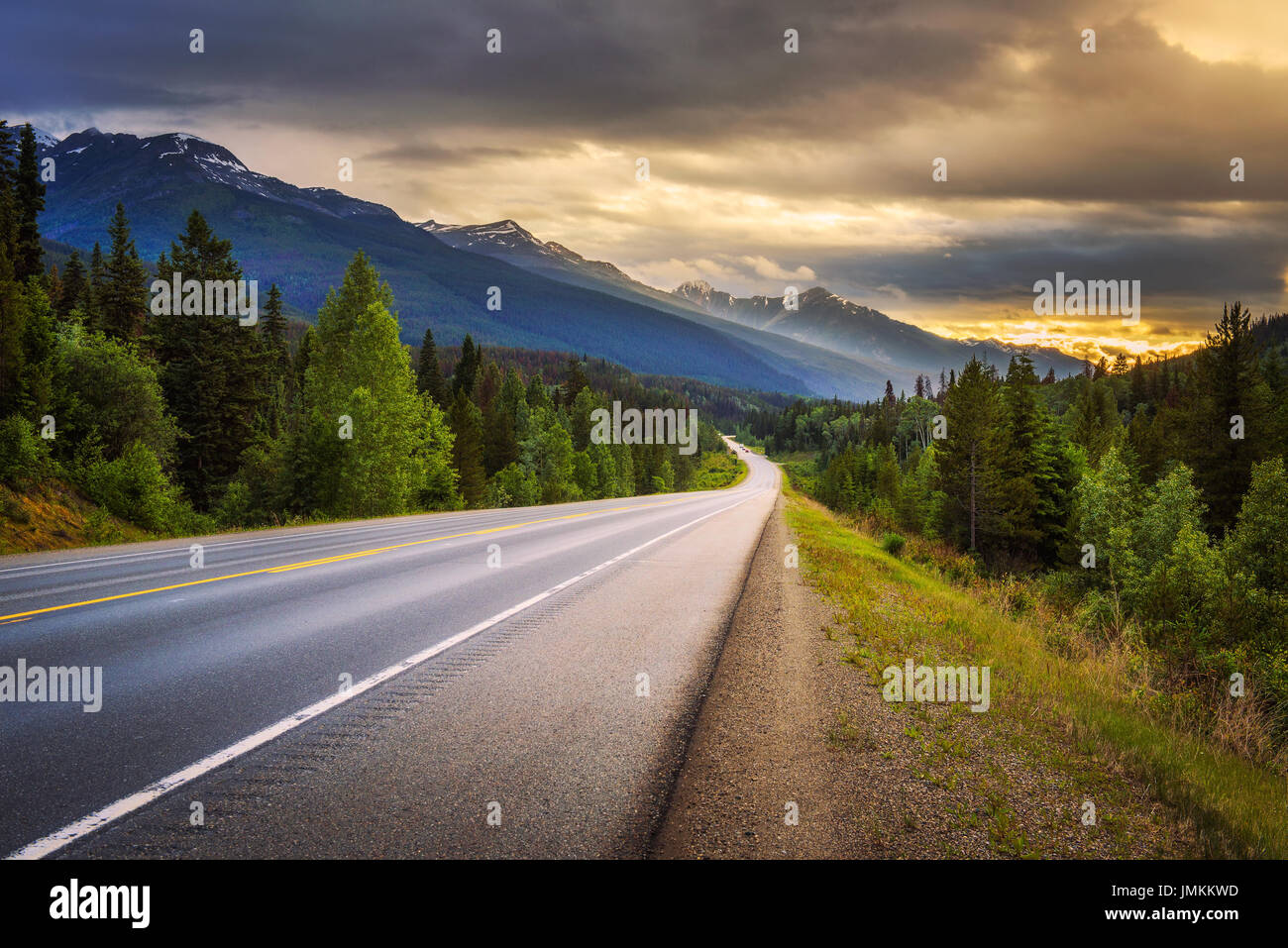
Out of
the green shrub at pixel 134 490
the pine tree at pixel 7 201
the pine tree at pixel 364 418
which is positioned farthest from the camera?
the pine tree at pixel 364 418

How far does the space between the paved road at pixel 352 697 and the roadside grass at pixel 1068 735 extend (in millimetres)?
1968

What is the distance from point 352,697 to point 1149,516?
36.1 meters

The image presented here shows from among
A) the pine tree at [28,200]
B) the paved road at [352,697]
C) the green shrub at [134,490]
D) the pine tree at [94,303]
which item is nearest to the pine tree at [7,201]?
the pine tree at [28,200]

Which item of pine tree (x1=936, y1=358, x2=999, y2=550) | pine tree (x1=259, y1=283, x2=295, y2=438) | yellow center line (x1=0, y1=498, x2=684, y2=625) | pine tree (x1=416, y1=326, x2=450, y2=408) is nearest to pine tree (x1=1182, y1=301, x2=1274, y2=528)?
pine tree (x1=936, y1=358, x2=999, y2=550)

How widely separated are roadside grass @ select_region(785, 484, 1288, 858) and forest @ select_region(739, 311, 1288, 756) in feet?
5.11

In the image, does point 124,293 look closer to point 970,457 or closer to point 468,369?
point 468,369

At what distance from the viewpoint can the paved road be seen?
352cm

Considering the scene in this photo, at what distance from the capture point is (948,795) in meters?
4.24

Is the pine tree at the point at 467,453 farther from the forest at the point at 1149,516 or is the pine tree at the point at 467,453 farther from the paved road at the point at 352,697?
the paved road at the point at 352,697

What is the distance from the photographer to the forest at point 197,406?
2111 cm

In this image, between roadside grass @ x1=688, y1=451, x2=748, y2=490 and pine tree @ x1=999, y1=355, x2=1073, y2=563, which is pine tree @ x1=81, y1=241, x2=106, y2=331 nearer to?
pine tree @ x1=999, y1=355, x2=1073, y2=563
